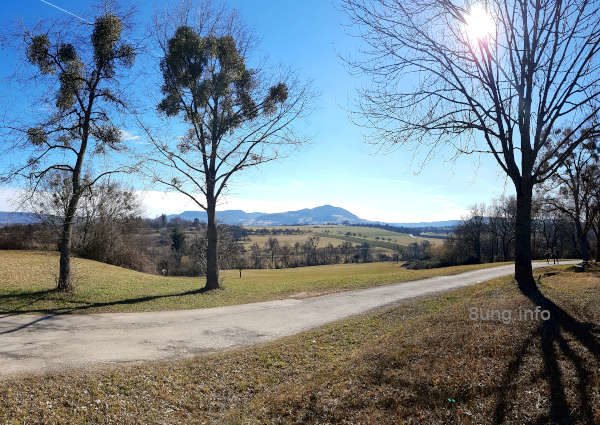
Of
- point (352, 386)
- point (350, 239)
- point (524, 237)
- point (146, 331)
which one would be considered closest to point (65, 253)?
point (146, 331)

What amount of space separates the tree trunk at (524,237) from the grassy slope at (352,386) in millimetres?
3333

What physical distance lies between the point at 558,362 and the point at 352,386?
285 cm

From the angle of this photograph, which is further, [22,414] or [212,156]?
[212,156]

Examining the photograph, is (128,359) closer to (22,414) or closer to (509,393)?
(22,414)

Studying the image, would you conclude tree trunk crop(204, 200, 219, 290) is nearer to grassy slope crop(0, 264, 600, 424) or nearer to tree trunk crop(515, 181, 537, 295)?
grassy slope crop(0, 264, 600, 424)

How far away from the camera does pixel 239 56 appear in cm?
1577

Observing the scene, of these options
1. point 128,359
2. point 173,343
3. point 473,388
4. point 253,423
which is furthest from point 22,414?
point 473,388

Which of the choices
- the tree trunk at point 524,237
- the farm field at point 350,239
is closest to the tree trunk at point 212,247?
the tree trunk at point 524,237

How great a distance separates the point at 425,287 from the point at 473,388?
12.7 metres

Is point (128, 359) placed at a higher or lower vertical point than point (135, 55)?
lower

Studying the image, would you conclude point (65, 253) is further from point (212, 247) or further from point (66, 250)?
point (212, 247)

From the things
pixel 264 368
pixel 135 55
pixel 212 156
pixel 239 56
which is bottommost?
pixel 264 368

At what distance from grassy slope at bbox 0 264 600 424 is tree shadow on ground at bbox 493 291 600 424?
0.02m

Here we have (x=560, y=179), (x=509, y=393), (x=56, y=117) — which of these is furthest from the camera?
(x=560, y=179)
